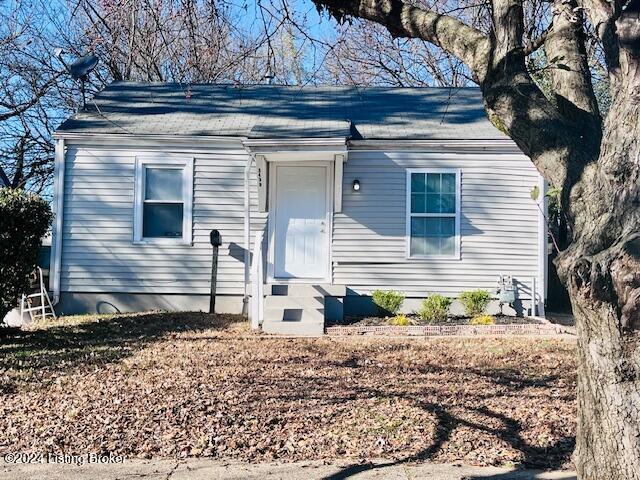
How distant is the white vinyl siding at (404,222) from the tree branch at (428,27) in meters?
7.13

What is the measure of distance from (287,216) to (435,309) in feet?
10.0

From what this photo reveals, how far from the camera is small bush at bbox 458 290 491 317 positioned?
11.1m

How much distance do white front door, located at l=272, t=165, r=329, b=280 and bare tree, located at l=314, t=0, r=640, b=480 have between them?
784 centimetres

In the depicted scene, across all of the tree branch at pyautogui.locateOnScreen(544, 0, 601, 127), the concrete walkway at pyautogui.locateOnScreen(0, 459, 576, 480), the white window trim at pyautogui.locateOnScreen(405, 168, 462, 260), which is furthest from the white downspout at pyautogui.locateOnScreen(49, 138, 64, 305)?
the tree branch at pyautogui.locateOnScreen(544, 0, 601, 127)

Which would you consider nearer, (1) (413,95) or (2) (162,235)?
(2) (162,235)

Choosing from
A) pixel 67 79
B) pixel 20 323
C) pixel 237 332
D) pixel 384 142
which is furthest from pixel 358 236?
pixel 67 79

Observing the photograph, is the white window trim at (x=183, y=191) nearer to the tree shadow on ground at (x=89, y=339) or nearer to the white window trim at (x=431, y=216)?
the tree shadow on ground at (x=89, y=339)

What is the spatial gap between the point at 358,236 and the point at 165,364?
5059 millimetres

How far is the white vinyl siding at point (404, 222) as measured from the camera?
38.0ft

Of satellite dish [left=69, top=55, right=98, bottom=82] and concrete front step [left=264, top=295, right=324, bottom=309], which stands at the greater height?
satellite dish [left=69, top=55, right=98, bottom=82]

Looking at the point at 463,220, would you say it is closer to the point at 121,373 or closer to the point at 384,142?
the point at 384,142

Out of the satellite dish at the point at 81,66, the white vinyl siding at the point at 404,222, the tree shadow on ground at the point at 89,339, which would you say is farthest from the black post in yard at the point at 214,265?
the satellite dish at the point at 81,66

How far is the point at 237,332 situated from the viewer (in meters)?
9.70

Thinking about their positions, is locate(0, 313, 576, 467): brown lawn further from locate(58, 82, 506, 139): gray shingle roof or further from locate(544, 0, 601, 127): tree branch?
locate(58, 82, 506, 139): gray shingle roof
